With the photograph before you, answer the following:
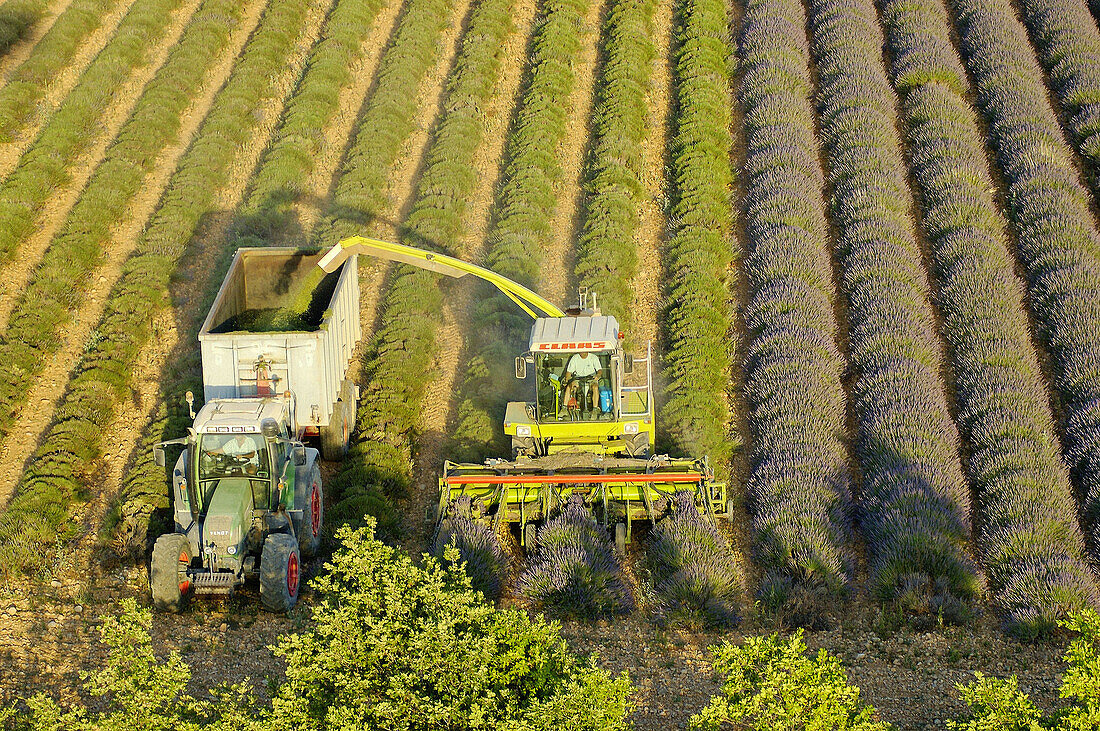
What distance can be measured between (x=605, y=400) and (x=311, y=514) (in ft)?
11.7

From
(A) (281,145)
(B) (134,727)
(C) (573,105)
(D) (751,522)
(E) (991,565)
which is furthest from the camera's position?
(C) (573,105)

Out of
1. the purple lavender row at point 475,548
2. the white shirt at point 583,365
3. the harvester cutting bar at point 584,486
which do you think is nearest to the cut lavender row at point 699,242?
the harvester cutting bar at point 584,486

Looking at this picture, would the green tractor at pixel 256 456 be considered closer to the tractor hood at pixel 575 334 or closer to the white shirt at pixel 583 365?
the tractor hood at pixel 575 334

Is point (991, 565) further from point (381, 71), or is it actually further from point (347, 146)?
point (381, 71)

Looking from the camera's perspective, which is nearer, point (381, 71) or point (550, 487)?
point (550, 487)

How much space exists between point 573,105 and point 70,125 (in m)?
10.6

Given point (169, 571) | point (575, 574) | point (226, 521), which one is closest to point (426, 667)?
point (575, 574)

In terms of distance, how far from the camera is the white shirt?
13.1 metres

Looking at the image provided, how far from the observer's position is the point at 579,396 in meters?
13.2

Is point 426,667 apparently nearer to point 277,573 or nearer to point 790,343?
point 277,573

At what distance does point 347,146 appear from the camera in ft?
79.9

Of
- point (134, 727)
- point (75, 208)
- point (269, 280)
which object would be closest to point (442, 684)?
point (134, 727)

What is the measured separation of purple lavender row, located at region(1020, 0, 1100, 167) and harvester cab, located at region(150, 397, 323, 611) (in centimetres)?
1588

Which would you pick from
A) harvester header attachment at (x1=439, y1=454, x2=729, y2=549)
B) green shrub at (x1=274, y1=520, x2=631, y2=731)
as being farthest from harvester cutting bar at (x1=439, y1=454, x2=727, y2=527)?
green shrub at (x1=274, y1=520, x2=631, y2=731)
